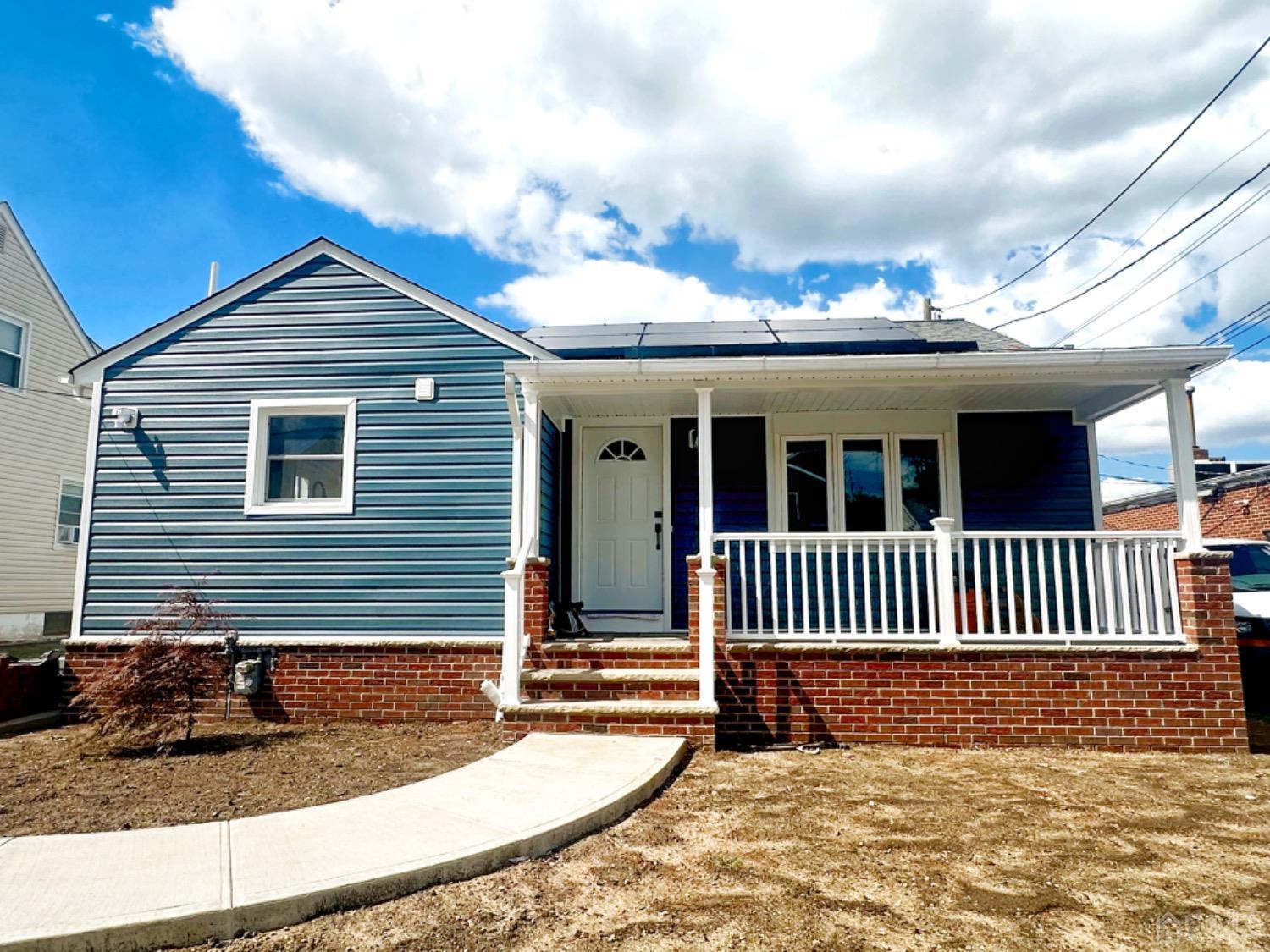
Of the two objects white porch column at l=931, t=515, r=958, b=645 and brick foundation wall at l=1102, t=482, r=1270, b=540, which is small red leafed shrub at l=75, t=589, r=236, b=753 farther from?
brick foundation wall at l=1102, t=482, r=1270, b=540

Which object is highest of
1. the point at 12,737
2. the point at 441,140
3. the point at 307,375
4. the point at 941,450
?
the point at 441,140

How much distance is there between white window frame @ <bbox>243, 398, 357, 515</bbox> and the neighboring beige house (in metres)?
7.91

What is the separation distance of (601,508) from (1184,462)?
5.17 m

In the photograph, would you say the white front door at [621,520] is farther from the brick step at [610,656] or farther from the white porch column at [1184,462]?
the white porch column at [1184,462]

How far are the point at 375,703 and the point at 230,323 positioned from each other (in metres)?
4.00

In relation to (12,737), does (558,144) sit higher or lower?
higher

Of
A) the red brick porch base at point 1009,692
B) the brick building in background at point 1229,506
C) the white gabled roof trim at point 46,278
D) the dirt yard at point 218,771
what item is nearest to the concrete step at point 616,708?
the dirt yard at point 218,771

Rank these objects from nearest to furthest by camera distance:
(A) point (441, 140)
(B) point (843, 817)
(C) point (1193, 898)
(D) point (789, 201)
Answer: (C) point (1193, 898) → (B) point (843, 817) → (A) point (441, 140) → (D) point (789, 201)

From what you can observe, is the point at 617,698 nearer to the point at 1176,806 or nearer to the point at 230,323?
the point at 1176,806

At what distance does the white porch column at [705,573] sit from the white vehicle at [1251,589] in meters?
4.54

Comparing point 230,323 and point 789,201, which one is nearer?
point 230,323

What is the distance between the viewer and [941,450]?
24.7ft

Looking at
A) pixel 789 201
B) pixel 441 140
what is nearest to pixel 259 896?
pixel 441 140

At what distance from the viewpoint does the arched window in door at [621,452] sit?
7812 mm
